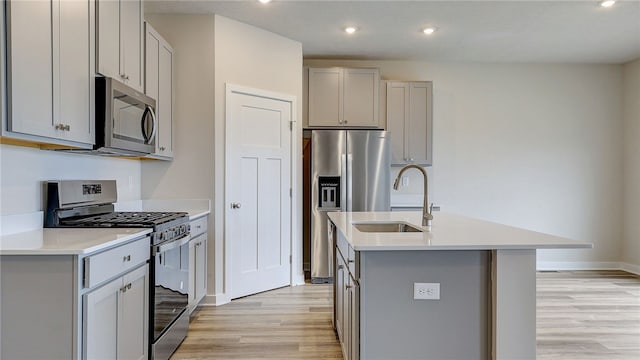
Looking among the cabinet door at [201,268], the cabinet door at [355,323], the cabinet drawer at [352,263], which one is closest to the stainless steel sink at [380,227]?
the cabinet drawer at [352,263]

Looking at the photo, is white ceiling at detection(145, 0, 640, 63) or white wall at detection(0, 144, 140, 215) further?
white ceiling at detection(145, 0, 640, 63)

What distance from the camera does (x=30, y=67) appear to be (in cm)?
172

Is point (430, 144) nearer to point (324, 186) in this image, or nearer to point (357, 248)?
point (324, 186)

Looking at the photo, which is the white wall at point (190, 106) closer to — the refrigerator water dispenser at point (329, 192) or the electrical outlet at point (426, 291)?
the refrigerator water dispenser at point (329, 192)

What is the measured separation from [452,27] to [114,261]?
373 cm

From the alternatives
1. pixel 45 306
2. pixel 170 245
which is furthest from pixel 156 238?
pixel 45 306

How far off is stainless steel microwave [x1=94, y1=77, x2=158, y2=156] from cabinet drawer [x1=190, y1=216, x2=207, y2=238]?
706mm

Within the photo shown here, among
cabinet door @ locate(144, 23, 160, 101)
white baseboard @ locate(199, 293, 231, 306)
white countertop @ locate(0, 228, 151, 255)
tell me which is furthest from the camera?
white baseboard @ locate(199, 293, 231, 306)

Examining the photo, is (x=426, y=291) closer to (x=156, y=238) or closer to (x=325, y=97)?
(x=156, y=238)

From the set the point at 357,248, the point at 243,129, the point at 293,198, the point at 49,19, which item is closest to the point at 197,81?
the point at 243,129

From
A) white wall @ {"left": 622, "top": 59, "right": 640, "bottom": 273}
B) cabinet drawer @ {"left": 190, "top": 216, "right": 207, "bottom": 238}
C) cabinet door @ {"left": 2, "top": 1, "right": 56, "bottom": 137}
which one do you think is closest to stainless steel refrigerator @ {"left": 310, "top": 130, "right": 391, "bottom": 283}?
cabinet drawer @ {"left": 190, "top": 216, "right": 207, "bottom": 238}

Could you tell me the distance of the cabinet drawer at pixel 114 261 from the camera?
164 cm

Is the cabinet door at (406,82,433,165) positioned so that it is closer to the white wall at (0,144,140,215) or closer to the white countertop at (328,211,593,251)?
the white countertop at (328,211,593,251)

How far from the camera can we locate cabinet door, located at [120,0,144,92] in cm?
255
